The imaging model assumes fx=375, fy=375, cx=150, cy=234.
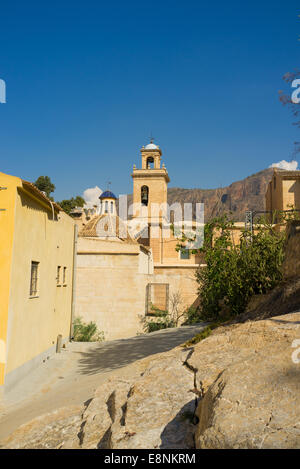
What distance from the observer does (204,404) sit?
3.30m

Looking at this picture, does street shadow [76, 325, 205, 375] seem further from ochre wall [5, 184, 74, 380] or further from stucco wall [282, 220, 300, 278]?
stucco wall [282, 220, 300, 278]

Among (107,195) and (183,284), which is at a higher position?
(107,195)

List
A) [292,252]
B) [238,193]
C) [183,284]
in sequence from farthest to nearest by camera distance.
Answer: [238,193], [183,284], [292,252]

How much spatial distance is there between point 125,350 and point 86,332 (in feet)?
15.2

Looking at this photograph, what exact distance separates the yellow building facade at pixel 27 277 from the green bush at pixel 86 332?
2504 mm

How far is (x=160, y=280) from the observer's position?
17.8 meters

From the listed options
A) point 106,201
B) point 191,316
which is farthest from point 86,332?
point 106,201

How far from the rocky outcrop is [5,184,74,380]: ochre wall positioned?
4059mm

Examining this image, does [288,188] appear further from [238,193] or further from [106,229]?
[238,193]

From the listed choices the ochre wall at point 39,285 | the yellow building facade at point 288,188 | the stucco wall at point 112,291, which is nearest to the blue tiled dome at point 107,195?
the yellow building facade at point 288,188

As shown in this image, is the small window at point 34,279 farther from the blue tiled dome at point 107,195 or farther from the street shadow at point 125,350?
the blue tiled dome at point 107,195

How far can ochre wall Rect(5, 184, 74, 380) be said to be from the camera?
→ 8.76m

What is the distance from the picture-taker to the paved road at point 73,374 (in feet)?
22.7

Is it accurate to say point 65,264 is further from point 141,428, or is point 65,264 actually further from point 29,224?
point 141,428
